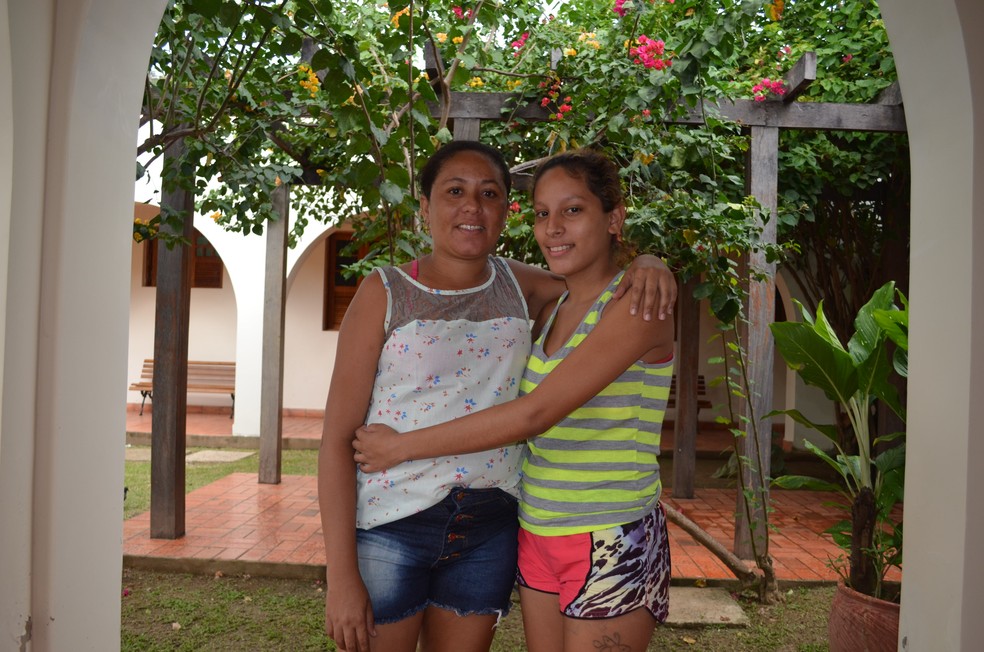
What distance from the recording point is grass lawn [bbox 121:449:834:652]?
400 centimetres

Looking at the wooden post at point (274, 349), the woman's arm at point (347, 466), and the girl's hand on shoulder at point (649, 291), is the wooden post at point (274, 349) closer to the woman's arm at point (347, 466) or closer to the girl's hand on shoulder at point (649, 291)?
the woman's arm at point (347, 466)

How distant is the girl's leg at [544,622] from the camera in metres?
1.74

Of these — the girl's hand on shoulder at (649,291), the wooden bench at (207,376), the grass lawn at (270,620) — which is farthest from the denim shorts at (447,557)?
the wooden bench at (207,376)

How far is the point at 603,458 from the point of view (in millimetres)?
1696

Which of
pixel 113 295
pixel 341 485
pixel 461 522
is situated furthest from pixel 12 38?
pixel 461 522

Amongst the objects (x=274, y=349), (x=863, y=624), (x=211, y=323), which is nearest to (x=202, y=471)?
(x=274, y=349)

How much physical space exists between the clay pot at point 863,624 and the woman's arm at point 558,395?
2127mm

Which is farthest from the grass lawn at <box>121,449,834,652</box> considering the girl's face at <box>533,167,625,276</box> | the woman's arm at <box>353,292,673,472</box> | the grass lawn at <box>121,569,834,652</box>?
the girl's face at <box>533,167,625,276</box>

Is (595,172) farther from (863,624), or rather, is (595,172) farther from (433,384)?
(863,624)

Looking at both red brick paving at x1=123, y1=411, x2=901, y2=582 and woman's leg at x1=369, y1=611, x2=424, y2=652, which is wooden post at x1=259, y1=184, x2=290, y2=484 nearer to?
red brick paving at x1=123, y1=411, x2=901, y2=582

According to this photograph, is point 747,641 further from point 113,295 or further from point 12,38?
point 12,38

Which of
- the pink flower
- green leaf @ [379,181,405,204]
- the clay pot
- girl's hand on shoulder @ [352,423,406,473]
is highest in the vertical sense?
the pink flower

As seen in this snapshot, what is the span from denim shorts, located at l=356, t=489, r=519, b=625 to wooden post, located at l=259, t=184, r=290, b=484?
5861 mm

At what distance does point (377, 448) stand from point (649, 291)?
0.68 metres
